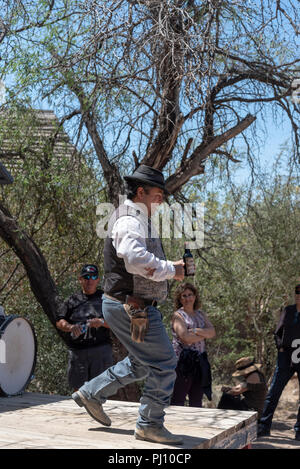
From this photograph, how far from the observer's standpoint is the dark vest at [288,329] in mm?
6949

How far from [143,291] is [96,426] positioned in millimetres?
1044

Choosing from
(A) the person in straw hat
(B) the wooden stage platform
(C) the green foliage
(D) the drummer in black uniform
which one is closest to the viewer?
(B) the wooden stage platform

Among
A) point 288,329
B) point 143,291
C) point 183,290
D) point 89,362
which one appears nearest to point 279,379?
point 288,329

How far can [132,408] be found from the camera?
4711 millimetres

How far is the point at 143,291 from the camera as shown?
3.59 m

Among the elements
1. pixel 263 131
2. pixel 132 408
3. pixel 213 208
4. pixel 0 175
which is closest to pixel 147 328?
pixel 132 408

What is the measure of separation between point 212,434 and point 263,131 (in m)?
4.20

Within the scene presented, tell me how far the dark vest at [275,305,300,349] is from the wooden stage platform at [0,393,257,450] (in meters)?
2.53

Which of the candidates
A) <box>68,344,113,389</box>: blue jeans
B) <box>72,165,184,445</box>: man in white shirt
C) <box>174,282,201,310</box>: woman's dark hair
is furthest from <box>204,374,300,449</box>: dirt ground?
<box>72,165,184,445</box>: man in white shirt

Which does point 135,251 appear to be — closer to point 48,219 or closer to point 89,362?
point 89,362

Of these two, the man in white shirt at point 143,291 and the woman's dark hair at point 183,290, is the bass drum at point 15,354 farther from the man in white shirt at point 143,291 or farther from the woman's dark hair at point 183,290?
the woman's dark hair at point 183,290

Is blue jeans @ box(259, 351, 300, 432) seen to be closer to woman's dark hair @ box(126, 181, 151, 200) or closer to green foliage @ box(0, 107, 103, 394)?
green foliage @ box(0, 107, 103, 394)

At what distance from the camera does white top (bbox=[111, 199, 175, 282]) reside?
3.36 metres
